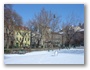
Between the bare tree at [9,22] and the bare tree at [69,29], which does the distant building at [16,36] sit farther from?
the bare tree at [69,29]

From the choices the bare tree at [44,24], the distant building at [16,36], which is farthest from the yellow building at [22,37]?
the bare tree at [44,24]

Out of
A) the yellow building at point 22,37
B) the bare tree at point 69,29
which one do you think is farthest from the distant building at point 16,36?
the bare tree at point 69,29

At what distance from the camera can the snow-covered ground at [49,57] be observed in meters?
4.21

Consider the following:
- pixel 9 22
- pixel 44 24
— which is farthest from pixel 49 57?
pixel 9 22

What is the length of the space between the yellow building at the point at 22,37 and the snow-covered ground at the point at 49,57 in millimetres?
148

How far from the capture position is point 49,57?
4246 millimetres

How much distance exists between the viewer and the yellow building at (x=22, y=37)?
4.22 metres

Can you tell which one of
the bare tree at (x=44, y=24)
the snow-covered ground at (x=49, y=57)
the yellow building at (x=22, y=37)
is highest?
the bare tree at (x=44, y=24)

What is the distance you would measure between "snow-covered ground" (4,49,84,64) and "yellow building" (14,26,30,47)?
0.15 metres

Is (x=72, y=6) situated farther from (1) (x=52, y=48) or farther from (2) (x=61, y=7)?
(1) (x=52, y=48)

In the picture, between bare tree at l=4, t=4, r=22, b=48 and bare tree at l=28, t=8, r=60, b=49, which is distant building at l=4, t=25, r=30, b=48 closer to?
bare tree at l=4, t=4, r=22, b=48

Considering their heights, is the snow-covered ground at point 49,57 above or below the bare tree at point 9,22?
below

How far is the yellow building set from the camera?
166 inches
